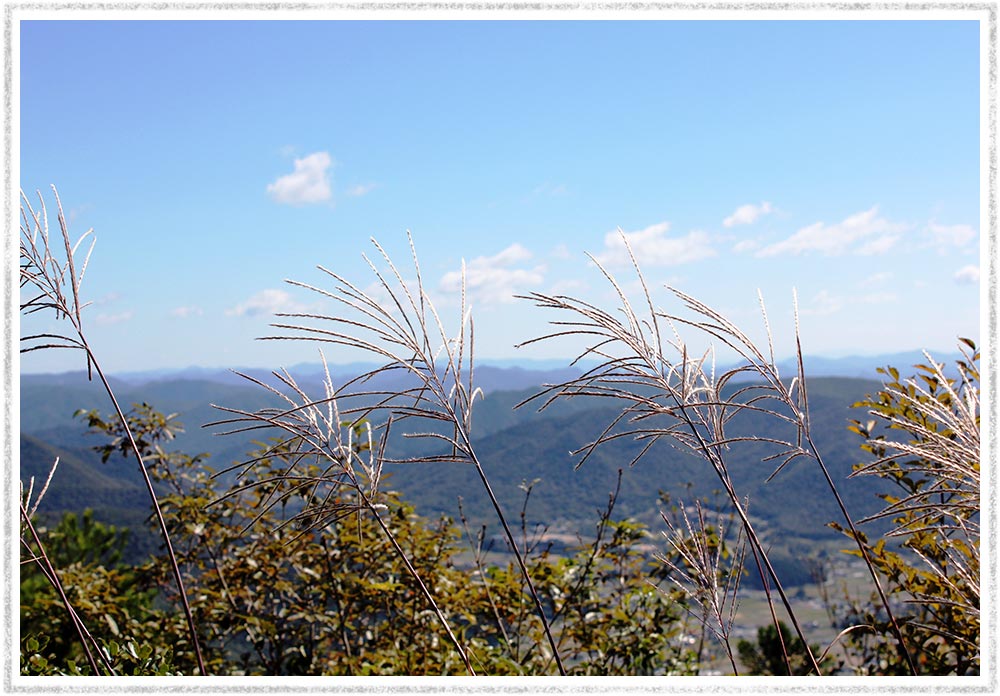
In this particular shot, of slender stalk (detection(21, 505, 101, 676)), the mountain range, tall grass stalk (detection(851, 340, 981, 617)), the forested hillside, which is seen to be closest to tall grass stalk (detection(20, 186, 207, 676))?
slender stalk (detection(21, 505, 101, 676))

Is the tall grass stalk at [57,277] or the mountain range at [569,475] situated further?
the mountain range at [569,475]

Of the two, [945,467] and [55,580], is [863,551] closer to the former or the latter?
[945,467]

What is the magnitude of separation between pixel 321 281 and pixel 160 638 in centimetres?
219

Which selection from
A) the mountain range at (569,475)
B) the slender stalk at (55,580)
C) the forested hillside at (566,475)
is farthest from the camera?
the forested hillside at (566,475)

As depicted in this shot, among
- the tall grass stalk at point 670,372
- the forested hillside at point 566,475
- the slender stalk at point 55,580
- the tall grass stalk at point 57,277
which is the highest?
the tall grass stalk at point 57,277

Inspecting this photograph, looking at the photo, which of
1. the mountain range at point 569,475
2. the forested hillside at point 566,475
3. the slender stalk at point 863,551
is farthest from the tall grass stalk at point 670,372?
the forested hillside at point 566,475

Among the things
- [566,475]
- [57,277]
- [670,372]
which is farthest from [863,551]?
[566,475]

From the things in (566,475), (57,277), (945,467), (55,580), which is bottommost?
(566,475)

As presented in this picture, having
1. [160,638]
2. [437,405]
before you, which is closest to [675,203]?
[437,405]

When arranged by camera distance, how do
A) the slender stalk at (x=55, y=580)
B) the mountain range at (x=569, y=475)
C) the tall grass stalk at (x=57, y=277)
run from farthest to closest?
the mountain range at (x=569, y=475), the tall grass stalk at (x=57, y=277), the slender stalk at (x=55, y=580)

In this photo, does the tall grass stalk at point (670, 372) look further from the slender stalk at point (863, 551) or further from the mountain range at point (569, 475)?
the mountain range at point (569, 475)

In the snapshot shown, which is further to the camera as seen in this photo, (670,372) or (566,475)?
(566,475)

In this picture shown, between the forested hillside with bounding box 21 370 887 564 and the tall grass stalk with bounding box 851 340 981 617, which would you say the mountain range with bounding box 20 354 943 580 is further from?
the tall grass stalk with bounding box 851 340 981 617
